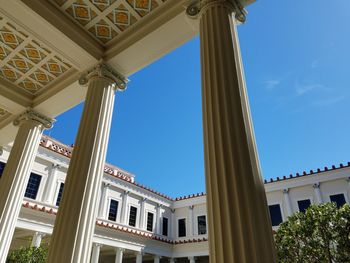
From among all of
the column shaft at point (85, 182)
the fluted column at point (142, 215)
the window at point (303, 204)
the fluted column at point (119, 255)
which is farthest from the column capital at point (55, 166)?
the window at point (303, 204)

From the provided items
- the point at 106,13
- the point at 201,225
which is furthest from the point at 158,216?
the point at 106,13

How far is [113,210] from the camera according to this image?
63.4 ft

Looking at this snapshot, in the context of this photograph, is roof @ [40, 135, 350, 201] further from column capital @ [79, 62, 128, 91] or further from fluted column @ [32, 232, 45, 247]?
column capital @ [79, 62, 128, 91]

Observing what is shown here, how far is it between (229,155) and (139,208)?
19341 mm

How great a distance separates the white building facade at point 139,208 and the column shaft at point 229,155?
1289 centimetres

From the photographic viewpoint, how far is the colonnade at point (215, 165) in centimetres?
254

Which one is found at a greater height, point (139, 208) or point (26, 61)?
point (139, 208)

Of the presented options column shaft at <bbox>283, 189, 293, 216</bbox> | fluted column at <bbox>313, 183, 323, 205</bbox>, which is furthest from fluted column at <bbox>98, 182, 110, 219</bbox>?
fluted column at <bbox>313, 183, 323, 205</bbox>

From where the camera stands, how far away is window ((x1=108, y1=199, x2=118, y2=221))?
1906 centimetres

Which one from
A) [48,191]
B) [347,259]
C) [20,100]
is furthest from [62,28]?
[48,191]

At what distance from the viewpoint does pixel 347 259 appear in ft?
17.4

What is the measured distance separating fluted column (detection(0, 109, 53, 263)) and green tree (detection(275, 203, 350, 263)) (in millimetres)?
5866

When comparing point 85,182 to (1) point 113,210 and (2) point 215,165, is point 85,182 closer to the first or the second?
(2) point 215,165

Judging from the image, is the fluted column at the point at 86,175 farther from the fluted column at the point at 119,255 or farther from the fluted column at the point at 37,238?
the fluted column at the point at 119,255
